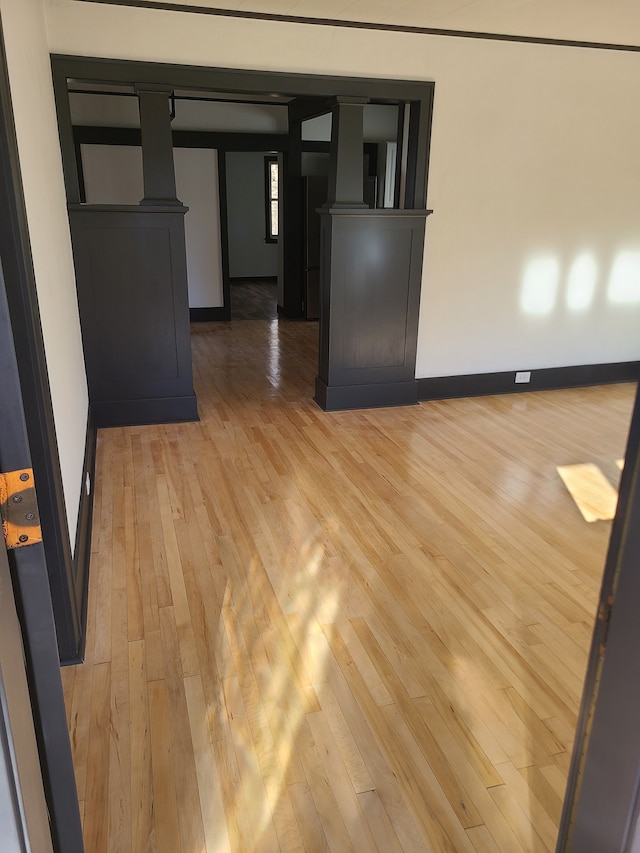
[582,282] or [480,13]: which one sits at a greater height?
[480,13]

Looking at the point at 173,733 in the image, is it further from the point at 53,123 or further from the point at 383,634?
the point at 53,123

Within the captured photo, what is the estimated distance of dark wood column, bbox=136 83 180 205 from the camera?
4.08m

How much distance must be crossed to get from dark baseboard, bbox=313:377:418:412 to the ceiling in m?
2.40

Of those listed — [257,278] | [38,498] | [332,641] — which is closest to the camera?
[38,498]

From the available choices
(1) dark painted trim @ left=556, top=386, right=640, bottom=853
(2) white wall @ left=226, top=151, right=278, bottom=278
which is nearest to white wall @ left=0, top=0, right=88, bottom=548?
(1) dark painted trim @ left=556, top=386, right=640, bottom=853

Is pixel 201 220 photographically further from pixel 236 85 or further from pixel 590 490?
pixel 590 490

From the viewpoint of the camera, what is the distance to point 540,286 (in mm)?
5266

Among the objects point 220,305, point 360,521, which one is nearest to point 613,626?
point 360,521

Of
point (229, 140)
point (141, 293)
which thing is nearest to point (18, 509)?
point (141, 293)

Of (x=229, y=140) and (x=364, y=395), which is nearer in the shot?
(x=364, y=395)

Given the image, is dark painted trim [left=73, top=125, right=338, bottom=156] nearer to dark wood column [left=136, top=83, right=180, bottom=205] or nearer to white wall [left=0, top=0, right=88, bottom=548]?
dark wood column [left=136, top=83, right=180, bottom=205]

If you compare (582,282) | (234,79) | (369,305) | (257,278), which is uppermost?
(234,79)

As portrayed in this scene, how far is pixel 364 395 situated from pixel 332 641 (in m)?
2.80

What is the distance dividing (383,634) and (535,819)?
0.83 m
